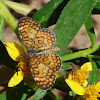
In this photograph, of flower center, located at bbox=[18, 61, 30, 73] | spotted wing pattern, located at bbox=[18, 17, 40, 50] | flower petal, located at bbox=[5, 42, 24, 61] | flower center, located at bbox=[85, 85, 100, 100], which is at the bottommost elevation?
flower center, located at bbox=[85, 85, 100, 100]

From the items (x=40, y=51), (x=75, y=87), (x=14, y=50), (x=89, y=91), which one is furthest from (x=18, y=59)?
(x=89, y=91)

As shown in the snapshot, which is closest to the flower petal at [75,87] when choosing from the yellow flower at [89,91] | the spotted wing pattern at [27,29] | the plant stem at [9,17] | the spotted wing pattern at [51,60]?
the yellow flower at [89,91]

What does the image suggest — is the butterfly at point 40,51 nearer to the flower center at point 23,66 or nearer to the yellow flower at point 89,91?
the flower center at point 23,66

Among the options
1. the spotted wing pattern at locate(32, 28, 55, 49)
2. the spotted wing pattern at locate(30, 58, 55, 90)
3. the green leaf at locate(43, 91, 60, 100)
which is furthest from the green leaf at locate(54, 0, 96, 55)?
the green leaf at locate(43, 91, 60, 100)

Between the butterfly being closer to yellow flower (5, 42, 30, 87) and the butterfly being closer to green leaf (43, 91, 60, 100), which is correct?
yellow flower (5, 42, 30, 87)

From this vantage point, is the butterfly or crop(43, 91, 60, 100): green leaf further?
crop(43, 91, 60, 100): green leaf

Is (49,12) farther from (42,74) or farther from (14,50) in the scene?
(42,74)

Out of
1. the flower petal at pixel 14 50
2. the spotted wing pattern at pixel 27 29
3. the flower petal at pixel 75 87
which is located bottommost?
the flower petal at pixel 75 87
